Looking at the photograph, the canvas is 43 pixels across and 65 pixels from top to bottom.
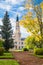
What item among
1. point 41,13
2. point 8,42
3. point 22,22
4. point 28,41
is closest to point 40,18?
point 41,13

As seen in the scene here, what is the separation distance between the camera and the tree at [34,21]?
35978mm

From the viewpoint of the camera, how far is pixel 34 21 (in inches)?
1421

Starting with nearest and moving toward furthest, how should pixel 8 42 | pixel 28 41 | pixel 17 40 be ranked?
1. pixel 8 42
2. pixel 28 41
3. pixel 17 40

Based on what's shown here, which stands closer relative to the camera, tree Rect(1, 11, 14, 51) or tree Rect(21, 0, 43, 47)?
tree Rect(21, 0, 43, 47)

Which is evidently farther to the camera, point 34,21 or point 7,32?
point 7,32

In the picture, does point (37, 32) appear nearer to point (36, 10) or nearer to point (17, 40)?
point (36, 10)

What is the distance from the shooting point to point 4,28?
62.6m

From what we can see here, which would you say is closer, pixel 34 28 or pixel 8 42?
pixel 34 28

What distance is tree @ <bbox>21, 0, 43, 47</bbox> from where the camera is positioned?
3598 cm

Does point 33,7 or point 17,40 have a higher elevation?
point 33,7

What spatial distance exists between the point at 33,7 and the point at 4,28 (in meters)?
26.8

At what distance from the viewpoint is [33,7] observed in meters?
36.9

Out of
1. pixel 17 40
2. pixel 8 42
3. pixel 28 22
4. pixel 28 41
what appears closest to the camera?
pixel 28 22

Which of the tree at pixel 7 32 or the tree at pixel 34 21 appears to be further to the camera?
the tree at pixel 7 32
